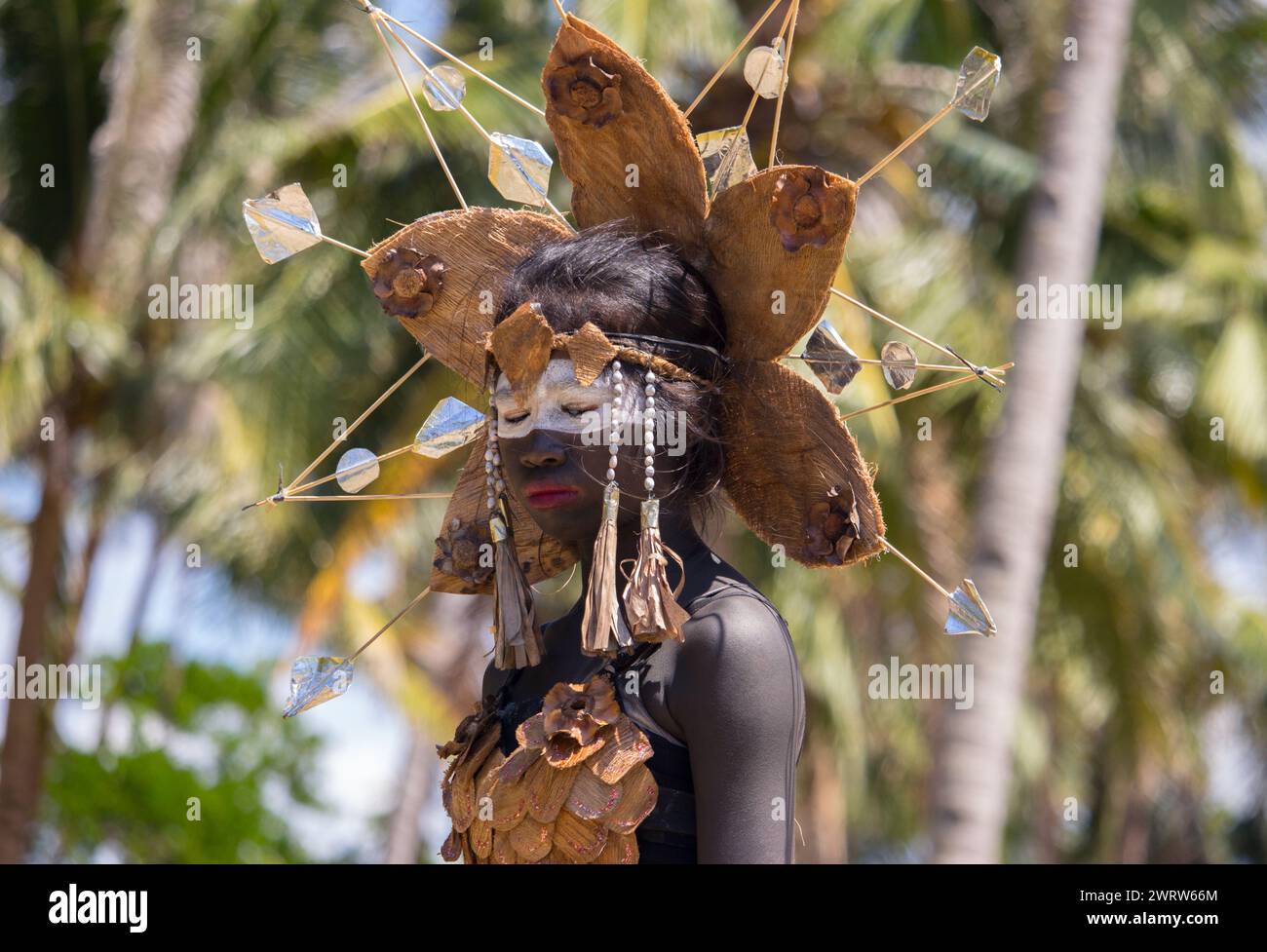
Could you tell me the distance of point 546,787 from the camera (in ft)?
9.39

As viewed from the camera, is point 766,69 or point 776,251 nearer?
point 776,251

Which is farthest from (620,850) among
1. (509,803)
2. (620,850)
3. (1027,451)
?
(1027,451)

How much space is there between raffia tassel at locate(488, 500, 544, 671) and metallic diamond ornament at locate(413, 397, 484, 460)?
1.02 ft

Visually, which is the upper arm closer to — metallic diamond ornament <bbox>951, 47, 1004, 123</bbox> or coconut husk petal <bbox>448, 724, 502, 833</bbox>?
coconut husk petal <bbox>448, 724, 502, 833</bbox>

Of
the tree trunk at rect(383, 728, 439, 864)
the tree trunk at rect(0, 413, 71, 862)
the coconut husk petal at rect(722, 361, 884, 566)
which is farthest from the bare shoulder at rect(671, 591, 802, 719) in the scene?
the tree trunk at rect(383, 728, 439, 864)

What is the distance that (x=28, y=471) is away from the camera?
14562mm

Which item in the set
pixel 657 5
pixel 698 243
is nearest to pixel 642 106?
pixel 698 243

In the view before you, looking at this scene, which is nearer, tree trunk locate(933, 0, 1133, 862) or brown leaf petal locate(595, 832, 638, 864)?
brown leaf petal locate(595, 832, 638, 864)

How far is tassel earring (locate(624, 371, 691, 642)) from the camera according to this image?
280 cm

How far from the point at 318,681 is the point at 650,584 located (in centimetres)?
83

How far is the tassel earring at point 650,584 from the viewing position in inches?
110

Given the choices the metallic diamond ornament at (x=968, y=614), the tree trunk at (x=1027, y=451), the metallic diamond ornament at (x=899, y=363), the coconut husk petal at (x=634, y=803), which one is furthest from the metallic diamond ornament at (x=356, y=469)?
the tree trunk at (x=1027, y=451)

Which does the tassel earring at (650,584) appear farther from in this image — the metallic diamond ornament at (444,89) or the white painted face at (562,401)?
the metallic diamond ornament at (444,89)

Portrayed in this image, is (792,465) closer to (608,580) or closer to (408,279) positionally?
(608,580)
